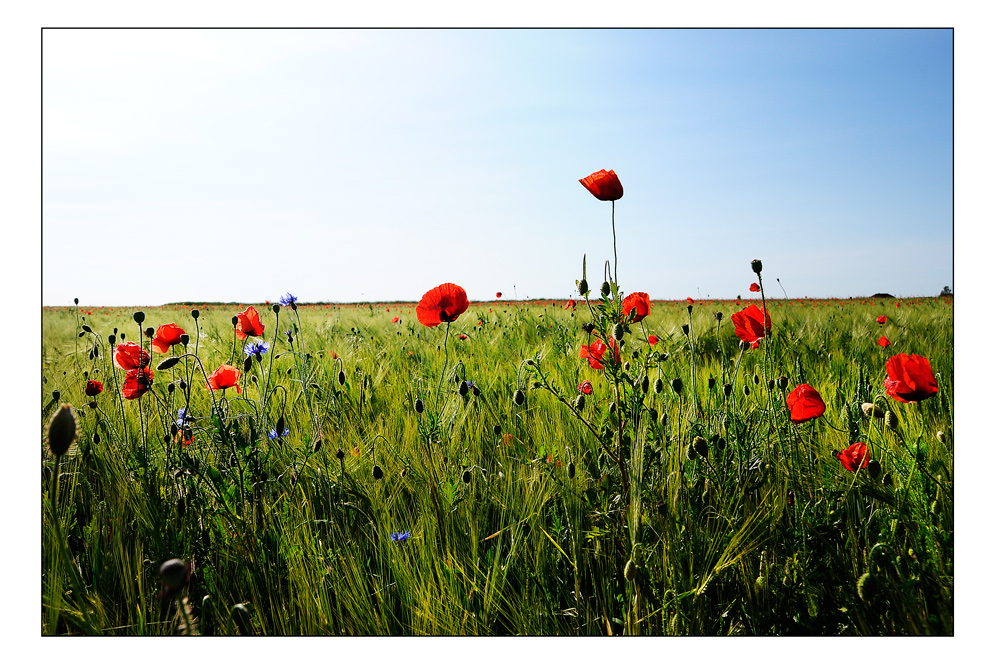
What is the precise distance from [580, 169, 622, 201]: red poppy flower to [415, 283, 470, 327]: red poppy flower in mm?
463

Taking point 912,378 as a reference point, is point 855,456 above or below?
below

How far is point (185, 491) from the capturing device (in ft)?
4.15

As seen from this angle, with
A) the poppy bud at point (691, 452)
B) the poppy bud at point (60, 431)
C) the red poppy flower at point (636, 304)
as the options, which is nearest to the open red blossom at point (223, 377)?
the poppy bud at point (60, 431)

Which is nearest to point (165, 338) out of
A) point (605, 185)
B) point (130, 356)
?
point (130, 356)

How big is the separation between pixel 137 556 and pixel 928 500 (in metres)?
1.57

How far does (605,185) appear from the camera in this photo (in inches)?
43.6

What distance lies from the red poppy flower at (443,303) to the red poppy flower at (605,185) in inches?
18.2

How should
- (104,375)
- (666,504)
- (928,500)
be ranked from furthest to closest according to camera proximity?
(104,375) < (928,500) < (666,504)

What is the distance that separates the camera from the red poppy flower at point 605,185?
110 centimetres

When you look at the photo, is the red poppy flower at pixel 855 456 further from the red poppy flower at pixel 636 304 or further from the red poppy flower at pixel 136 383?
the red poppy flower at pixel 136 383

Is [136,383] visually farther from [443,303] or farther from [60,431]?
[60,431]

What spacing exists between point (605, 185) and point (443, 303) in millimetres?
543
